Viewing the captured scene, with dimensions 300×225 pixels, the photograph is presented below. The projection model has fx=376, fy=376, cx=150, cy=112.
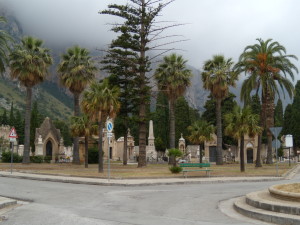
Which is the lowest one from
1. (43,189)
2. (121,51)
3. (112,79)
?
(43,189)

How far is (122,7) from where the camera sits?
32.3 meters

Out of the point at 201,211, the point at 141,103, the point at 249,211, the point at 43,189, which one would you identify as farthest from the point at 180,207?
the point at 141,103

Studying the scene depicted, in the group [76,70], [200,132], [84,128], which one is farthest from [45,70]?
[200,132]

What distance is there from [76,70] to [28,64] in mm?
4405

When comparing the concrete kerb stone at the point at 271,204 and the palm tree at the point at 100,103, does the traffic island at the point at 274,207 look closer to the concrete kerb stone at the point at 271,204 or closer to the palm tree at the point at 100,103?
the concrete kerb stone at the point at 271,204

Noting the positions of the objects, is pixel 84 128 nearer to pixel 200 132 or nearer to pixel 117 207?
pixel 200 132

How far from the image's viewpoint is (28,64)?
109 ft

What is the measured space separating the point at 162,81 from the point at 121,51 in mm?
6839

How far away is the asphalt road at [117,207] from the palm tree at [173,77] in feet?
76.3

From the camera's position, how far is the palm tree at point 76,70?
3591cm

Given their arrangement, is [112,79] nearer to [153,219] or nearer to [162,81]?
[162,81]

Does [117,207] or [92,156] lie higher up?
[92,156]

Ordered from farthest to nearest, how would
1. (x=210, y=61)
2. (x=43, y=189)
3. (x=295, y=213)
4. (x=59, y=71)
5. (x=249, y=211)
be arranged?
(x=210, y=61), (x=59, y=71), (x=43, y=189), (x=249, y=211), (x=295, y=213)

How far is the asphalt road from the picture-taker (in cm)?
838
